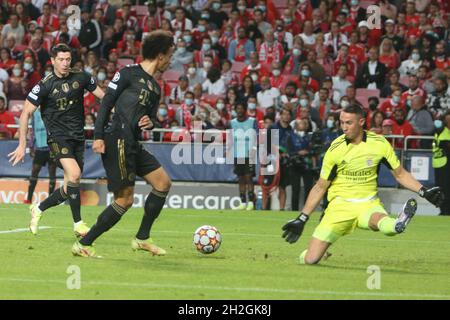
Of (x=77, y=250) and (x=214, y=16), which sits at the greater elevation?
(x=214, y=16)

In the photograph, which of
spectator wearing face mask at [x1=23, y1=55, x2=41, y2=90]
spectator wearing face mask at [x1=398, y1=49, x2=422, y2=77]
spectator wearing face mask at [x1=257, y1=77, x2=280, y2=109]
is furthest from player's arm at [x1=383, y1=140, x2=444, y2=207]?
spectator wearing face mask at [x1=23, y1=55, x2=41, y2=90]

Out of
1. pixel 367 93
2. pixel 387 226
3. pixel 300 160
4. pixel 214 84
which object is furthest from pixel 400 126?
pixel 387 226

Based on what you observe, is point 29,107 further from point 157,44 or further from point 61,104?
point 157,44

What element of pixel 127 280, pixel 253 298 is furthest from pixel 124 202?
pixel 253 298

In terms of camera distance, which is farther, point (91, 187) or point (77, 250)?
point (91, 187)

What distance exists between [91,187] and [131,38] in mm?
5802

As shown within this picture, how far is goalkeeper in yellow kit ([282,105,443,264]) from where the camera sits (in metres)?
11.5

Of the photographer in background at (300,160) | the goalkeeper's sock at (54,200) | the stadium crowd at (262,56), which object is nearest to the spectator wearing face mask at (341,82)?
the stadium crowd at (262,56)

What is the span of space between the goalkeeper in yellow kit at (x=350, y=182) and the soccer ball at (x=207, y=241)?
1.16 m

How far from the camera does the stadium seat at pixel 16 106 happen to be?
989 inches

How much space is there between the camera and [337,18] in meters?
26.9

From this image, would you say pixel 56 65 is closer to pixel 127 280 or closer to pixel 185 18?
pixel 127 280

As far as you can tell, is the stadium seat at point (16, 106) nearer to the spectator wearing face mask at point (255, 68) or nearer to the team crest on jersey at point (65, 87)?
the spectator wearing face mask at point (255, 68)

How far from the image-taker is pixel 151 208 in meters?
12.0
